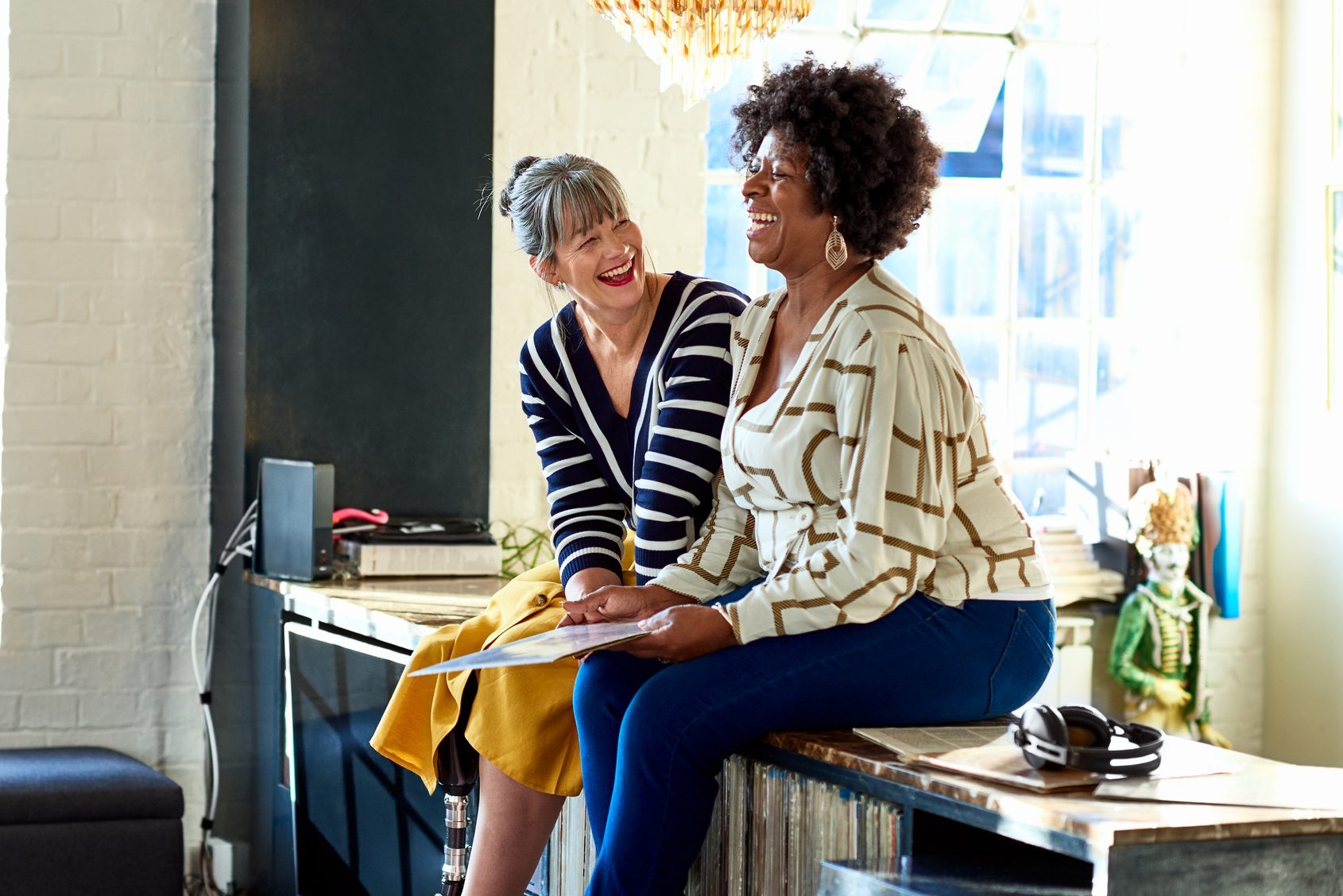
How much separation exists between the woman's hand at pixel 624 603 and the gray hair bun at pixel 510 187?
2.35 ft

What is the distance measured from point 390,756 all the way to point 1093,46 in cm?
346

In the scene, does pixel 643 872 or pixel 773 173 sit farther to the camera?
pixel 773 173

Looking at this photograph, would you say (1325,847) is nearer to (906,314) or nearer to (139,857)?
(906,314)

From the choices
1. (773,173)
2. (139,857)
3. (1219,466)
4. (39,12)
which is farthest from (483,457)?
(1219,466)

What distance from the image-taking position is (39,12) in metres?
3.71

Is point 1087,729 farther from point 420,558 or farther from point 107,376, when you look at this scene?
point 107,376

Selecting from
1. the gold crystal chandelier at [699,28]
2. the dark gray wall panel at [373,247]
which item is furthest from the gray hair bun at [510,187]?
the dark gray wall panel at [373,247]

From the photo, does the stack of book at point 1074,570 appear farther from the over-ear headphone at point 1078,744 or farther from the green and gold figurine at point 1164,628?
the over-ear headphone at point 1078,744

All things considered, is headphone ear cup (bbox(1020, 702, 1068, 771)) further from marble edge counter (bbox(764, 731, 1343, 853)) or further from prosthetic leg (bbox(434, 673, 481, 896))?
prosthetic leg (bbox(434, 673, 481, 896))

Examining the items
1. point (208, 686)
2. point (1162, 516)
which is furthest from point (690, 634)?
point (1162, 516)

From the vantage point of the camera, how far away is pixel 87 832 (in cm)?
328

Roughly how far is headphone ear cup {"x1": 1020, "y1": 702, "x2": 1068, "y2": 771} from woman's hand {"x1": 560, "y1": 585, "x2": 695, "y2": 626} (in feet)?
1.92

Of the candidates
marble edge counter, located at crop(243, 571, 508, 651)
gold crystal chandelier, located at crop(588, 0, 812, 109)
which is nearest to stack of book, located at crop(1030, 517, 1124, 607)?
marble edge counter, located at crop(243, 571, 508, 651)

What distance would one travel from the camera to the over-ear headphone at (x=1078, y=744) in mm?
1581
